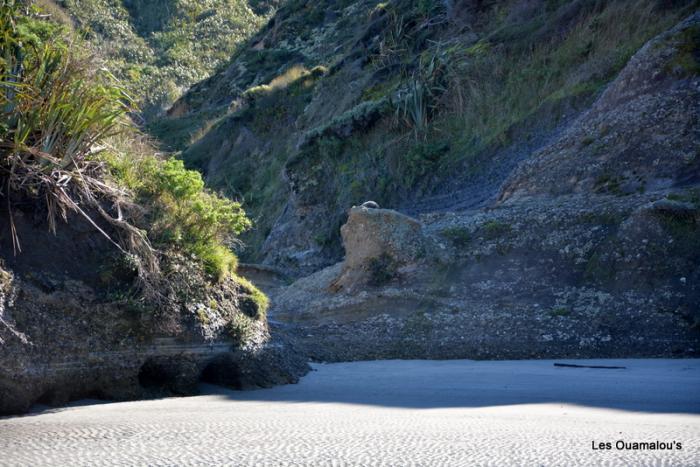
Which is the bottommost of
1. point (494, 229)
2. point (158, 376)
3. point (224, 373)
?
point (158, 376)

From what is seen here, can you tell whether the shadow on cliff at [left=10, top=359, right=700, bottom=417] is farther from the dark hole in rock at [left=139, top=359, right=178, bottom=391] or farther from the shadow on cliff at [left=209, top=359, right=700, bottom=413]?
the dark hole in rock at [left=139, top=359, right=178, bottom=391]

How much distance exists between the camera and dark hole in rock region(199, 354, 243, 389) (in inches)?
332

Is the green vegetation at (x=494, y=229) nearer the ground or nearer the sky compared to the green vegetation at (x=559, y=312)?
nearer the sky

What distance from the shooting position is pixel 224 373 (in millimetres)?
8500

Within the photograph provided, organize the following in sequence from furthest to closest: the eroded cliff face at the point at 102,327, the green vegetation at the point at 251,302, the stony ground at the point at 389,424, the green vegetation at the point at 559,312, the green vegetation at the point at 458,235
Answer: the green vegetation at the point at 458,235 < the green vegetation at the point at 559,312 < the green vegetation at the point at 251,302 < the eroded cliff face at the point at 102,327 < the stony ground at the point at 389,424

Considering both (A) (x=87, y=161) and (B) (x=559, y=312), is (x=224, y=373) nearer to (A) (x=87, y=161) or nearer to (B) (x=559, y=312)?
(A) (x=87, y=161)

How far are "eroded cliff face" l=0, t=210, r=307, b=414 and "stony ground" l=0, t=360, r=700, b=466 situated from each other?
28 cm

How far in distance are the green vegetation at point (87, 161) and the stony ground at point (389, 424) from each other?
1627mm

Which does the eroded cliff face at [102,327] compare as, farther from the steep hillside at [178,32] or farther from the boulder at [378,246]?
the steep hillside at [178,32]

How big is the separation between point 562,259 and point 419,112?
1171 cm

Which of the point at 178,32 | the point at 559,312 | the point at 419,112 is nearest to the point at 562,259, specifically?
the point at 559,312

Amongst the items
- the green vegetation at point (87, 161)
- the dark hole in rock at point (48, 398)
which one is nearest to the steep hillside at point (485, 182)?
the green vegetation at point (87, 161)

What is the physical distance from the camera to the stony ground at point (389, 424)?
4992 millimetres

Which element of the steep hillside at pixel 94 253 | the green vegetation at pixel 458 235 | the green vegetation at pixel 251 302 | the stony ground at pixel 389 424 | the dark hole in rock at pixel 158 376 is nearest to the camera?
the stony ground at pixel 389 424
